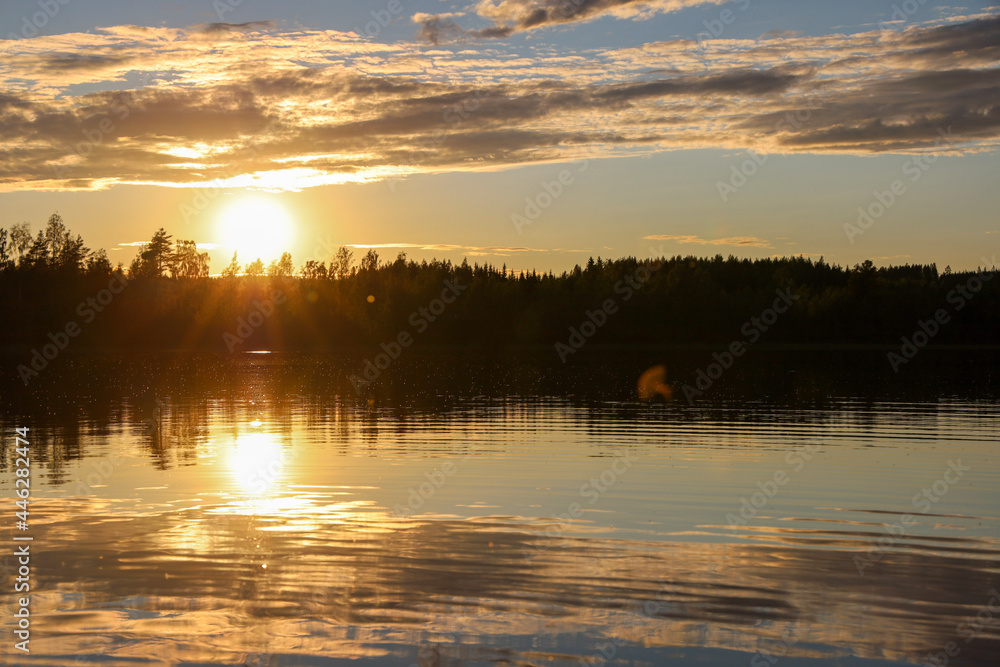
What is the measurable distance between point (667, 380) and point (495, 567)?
162ft

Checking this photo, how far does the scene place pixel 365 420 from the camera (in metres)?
33.5

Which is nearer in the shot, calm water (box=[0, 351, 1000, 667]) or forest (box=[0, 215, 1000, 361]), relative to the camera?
calm water (box=[0, 351, 1000, 667])

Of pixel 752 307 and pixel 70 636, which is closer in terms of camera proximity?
pixel 70 636

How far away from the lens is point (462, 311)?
151 metres

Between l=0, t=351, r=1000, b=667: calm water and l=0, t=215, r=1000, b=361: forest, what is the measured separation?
116 m

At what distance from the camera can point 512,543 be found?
44.8 ft

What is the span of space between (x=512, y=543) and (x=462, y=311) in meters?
137

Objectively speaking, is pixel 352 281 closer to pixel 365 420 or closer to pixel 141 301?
pixel 141 301

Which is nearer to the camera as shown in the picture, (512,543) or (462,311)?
(512,543)

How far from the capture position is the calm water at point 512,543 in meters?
9.40

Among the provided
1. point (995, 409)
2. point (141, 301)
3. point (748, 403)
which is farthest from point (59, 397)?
point (141, 301)

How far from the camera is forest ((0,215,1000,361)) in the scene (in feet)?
461

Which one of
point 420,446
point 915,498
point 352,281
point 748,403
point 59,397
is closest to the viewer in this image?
point 915,498

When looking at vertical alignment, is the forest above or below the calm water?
above
